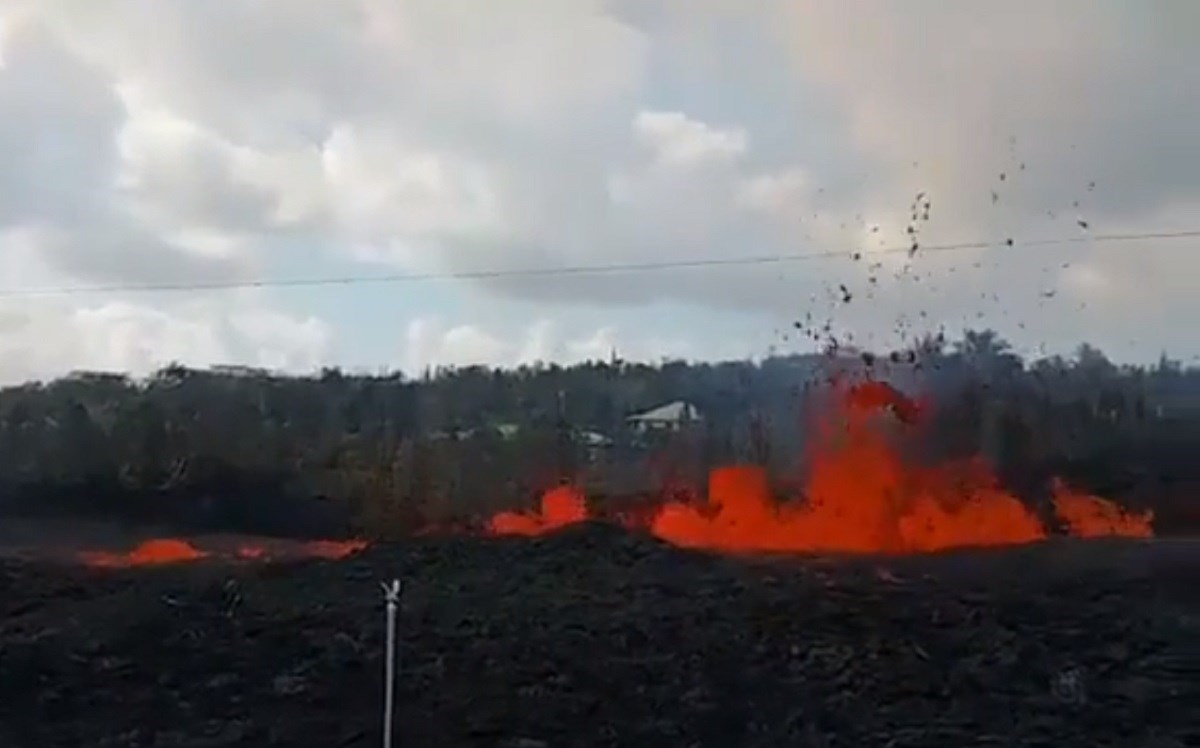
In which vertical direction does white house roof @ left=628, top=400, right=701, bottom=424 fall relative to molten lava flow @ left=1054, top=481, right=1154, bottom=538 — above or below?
above

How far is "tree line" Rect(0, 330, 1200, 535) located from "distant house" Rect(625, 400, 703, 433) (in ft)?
0.44

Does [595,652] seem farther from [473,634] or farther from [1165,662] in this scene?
[1165,662]

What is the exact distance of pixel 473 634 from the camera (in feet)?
58.5

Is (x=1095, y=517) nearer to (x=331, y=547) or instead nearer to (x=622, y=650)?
(x=622, y=650)

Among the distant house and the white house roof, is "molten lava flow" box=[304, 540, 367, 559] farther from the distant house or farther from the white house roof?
the white house roof

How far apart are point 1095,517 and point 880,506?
2.94 m

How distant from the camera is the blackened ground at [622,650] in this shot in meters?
15.6

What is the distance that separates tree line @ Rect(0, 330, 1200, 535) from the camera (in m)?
21.3

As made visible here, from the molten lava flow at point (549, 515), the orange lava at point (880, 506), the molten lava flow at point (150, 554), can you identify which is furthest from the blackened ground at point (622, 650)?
the molten lava flow at point (549, 515)

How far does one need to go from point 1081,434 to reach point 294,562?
10905 mm

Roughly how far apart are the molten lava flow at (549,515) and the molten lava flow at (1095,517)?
680 cm

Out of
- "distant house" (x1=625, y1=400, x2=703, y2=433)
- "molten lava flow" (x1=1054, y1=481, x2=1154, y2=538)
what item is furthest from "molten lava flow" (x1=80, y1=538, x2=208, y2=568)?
"molten lava flow" (x1=1054, y1=481, x2=1154, y2=538)

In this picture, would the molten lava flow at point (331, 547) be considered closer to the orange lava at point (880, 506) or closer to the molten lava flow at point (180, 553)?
the molten lava flow at point (180, 553)

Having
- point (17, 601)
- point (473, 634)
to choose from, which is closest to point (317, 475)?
point (17, 601)
